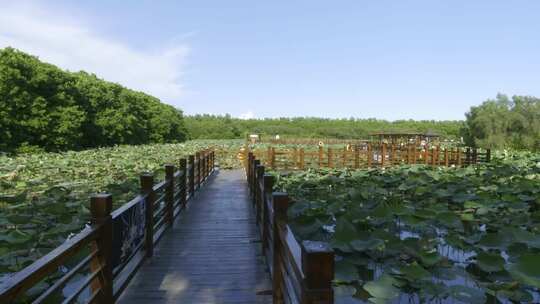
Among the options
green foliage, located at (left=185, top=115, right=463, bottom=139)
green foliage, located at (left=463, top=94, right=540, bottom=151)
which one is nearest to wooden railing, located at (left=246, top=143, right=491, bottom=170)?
green foliage, located at (left=463, top=94, right=540, bottom=151)

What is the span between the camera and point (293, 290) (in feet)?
6.85

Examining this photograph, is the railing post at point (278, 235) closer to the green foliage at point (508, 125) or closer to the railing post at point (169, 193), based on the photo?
the railing post at point (169, 193)

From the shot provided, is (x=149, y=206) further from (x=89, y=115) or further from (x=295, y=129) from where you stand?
(x=295, y=129)

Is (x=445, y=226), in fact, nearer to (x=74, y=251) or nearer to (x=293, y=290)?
(x=293, y=290)

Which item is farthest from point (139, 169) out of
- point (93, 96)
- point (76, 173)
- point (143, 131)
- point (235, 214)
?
point (143, 131)

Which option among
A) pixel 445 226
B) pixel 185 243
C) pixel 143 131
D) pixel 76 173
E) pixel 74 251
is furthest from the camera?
pixel 143 131

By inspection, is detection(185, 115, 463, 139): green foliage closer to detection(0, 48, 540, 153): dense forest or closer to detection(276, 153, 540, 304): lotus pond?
detection(0, 48, 540, 153): dense forest

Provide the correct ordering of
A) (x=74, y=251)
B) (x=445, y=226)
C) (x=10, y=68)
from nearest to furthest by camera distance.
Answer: (x=74, y=251)
(x=445, y=226)
(x=10, y=68)

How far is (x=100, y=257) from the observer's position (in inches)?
97.7

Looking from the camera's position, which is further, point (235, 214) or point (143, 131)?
point (143, 131)

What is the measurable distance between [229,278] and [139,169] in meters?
6.90

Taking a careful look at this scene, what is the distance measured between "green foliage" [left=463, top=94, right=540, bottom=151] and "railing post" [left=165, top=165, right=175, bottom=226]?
32.8 metres

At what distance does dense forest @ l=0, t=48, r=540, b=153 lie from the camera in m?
20.0

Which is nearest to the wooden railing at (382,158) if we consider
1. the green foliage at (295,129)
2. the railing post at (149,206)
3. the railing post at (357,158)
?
the railing post at (357,158)
